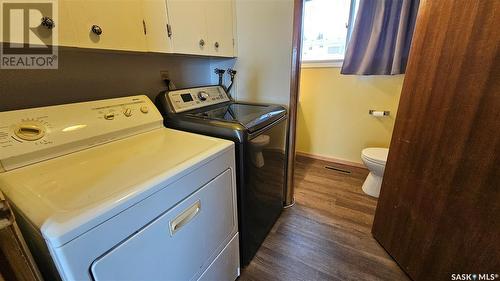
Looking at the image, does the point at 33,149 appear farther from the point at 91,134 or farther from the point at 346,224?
the point at 346,224

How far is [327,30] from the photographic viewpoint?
2.46 m

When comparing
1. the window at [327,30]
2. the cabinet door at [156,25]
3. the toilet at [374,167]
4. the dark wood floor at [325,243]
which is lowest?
the dark wood floor at [325,243]

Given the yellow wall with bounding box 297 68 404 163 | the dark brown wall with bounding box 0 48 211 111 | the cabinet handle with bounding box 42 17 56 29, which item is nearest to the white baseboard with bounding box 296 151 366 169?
the yellow wall with bounding box 297 68 404 163

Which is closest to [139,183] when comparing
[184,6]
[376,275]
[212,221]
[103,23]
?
[212,221]

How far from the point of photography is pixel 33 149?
795mm

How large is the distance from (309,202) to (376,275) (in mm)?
784

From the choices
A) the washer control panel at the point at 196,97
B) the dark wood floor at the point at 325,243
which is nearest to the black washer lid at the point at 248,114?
the washer control panel at the point at 196,97

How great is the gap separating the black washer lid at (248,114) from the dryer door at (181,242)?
0.32 meters

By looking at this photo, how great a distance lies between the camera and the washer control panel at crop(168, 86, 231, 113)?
1.38 m

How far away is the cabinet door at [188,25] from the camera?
1155mm

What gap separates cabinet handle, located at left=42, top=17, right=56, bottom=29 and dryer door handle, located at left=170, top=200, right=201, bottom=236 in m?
0.83

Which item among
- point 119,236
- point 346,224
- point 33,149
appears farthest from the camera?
point 346,224

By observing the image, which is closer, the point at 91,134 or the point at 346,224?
the point at 91,134

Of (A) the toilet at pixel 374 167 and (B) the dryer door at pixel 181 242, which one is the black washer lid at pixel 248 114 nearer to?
(B) the dryer door at pixel 181 242
